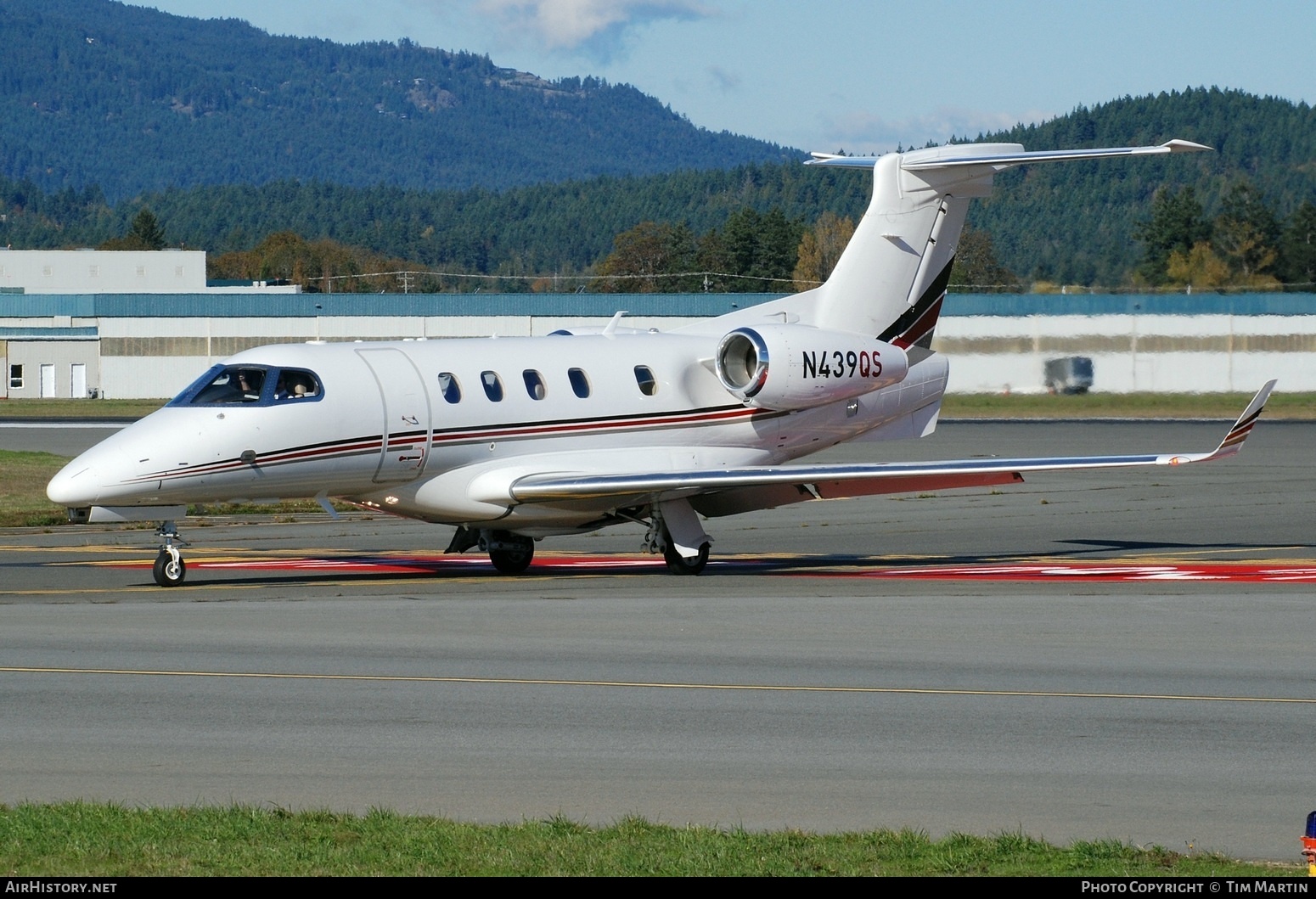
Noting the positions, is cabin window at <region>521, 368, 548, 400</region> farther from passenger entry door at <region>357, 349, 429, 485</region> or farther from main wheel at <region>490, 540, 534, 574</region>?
main wheel at <region>490, 540, 534, 574</region>

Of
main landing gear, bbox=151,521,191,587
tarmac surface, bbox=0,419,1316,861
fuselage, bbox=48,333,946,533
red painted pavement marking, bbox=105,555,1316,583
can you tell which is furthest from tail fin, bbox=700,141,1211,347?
main landing gear, bbox=151,521,191,587

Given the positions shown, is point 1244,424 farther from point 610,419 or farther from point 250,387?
point 250,387

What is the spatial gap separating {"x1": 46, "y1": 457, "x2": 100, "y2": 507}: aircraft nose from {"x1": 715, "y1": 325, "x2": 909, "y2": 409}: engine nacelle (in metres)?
8.66

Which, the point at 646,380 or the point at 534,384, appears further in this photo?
the point at 646,380

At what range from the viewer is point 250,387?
20.2 meters

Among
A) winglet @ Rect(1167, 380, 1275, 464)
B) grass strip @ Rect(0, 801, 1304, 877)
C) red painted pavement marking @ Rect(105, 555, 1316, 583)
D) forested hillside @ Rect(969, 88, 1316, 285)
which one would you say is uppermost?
forested hillside @ Rect(969, 88, 1316, 285)

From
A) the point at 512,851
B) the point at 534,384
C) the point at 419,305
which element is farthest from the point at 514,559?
the point at 419,305

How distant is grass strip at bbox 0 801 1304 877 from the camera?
7.87 meters

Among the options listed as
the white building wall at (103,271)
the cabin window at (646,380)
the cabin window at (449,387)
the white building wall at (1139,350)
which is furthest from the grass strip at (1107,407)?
the white building wall at (103,271)

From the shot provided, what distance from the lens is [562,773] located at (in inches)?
410

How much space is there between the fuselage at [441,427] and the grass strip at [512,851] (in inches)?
433

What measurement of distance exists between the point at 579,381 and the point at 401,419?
2.76 metres

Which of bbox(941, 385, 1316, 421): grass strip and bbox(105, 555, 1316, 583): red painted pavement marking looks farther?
bbox(941, 385, 1316, 421): grass strip

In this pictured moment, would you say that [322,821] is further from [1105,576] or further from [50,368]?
[50,368]
